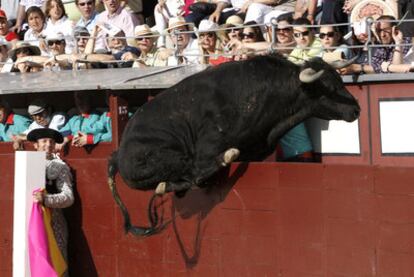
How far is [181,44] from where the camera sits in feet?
32.7

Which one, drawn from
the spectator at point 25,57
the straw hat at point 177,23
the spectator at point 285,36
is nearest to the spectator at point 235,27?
the spectator at point 285,36

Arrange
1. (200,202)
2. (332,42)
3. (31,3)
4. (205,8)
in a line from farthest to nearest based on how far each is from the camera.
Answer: (31,3), (205,8), (332,42), (200,202)

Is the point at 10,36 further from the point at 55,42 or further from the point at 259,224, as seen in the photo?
the point at 259,224

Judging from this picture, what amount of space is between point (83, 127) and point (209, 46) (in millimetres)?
1316

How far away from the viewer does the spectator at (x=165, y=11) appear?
10.9 metres

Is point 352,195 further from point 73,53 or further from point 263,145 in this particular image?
Result: point 73,53

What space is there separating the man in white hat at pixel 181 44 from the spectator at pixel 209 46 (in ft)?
0.35

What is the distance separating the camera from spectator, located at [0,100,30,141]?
413 inches

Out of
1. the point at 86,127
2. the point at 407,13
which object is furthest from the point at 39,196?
the point at 407,13

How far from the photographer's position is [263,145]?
842 centimetres

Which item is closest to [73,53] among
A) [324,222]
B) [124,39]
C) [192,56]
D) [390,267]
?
[124,39]

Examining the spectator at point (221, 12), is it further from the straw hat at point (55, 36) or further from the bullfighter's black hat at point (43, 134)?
the bullfighter's black hat at point (43, 134)

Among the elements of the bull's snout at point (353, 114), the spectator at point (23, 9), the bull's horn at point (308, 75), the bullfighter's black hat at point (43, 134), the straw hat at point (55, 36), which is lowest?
the bull's snout at point (353, 114)

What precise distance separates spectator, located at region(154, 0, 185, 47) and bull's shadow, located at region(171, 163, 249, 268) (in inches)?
101
